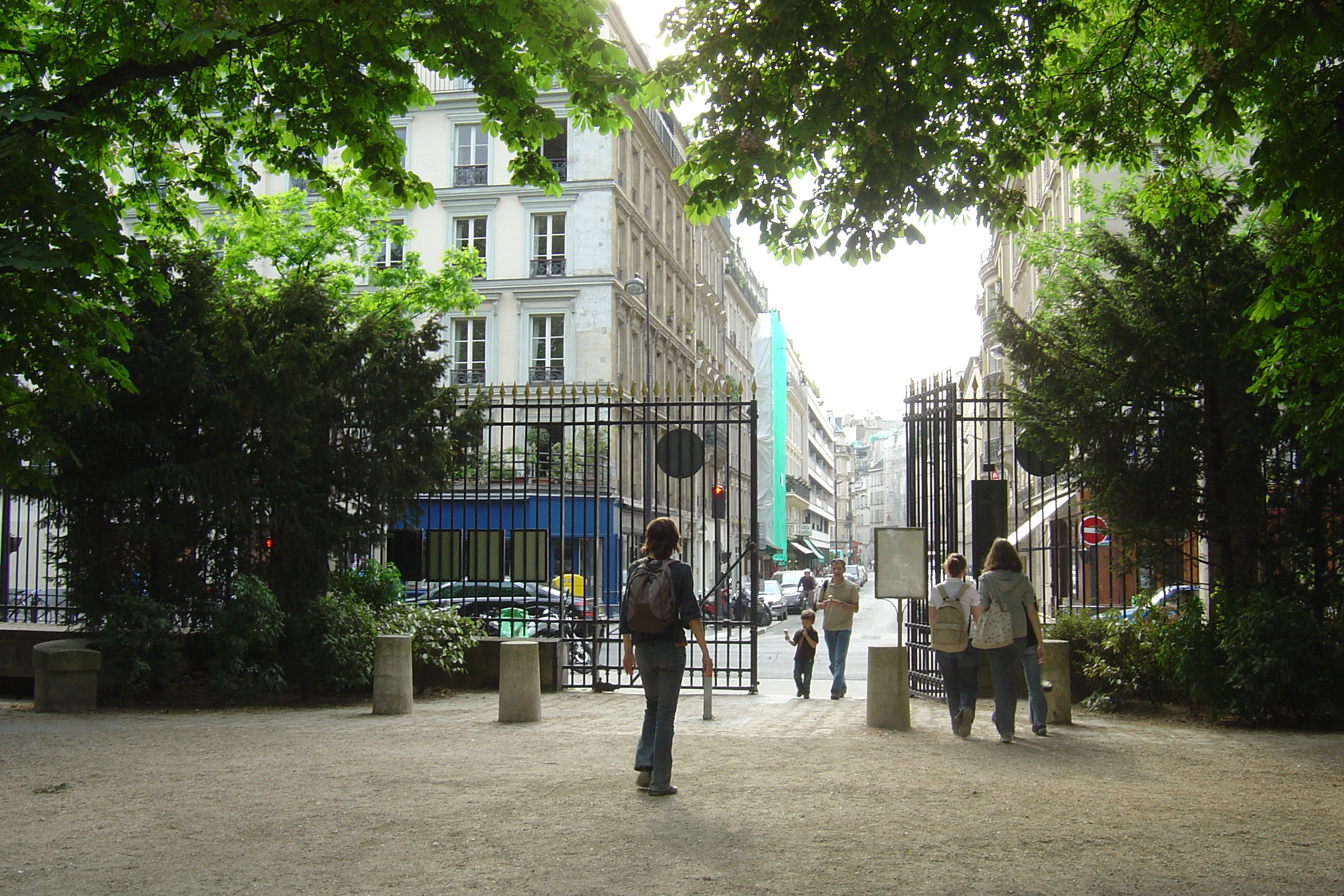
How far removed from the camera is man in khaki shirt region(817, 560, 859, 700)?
1555 cm

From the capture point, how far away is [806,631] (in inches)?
639

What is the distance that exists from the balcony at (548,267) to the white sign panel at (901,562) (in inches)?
1150

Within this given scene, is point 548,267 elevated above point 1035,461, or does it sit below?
above

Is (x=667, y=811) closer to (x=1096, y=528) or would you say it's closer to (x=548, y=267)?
(x=1096, y=528)

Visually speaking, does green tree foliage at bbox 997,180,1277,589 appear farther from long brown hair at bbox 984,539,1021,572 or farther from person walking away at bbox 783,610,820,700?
person walking away at bbox 783,610,820,700

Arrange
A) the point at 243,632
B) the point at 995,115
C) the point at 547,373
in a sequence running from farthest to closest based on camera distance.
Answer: the point at 547,373
the point at 243,632
the point at 995,115

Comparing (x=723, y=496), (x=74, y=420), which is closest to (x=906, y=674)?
(x=723, y=496)

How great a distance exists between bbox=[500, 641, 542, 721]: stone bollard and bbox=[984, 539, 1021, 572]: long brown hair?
4158 mm

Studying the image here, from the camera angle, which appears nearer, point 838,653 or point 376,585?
point 376,585

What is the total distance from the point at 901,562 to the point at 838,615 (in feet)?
12.1

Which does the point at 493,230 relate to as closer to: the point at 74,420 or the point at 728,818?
the point at 74,420

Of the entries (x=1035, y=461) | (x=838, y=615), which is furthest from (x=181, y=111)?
(x=838, y=615)

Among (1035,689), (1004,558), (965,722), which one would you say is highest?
(1004,558)

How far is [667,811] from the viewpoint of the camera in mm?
6785
